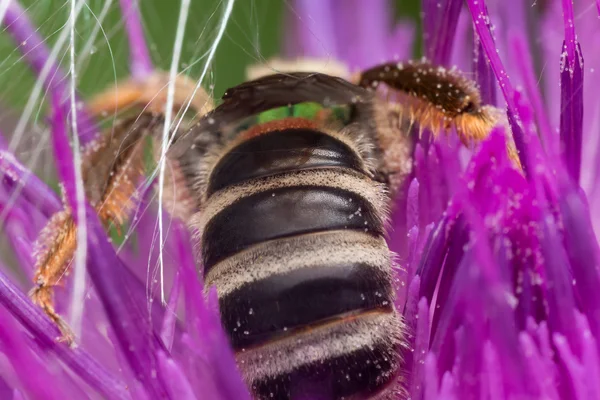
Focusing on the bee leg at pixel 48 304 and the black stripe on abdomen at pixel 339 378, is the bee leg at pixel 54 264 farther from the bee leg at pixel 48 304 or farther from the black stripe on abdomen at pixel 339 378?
the black stripe on abdomen at pixel 339 378

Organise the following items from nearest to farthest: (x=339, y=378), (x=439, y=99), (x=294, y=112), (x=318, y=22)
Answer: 1. (x=339, y=378)
2. (x=294, y=112)
3. (x=439, y=99)
4. (x=318, y=22)

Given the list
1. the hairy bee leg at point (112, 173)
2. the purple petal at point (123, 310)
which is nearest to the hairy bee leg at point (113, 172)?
the hairy bee leg at point (112, 173)

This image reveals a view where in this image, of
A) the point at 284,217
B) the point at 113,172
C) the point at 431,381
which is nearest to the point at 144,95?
the point at 113,172

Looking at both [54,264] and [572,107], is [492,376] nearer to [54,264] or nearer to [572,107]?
[572,107]

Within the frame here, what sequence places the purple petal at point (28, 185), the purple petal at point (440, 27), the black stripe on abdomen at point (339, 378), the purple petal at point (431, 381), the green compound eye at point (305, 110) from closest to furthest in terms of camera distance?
1. the black stripe on abdomen at point (339, 378)
2. the purple petal at point (431, 381)
3. the green compound eye at point (305, 110)
4. the purple petal at point (28, 185)
5. the purple petal at point (440, 27)

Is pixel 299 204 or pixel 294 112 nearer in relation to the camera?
pixel 299 204
